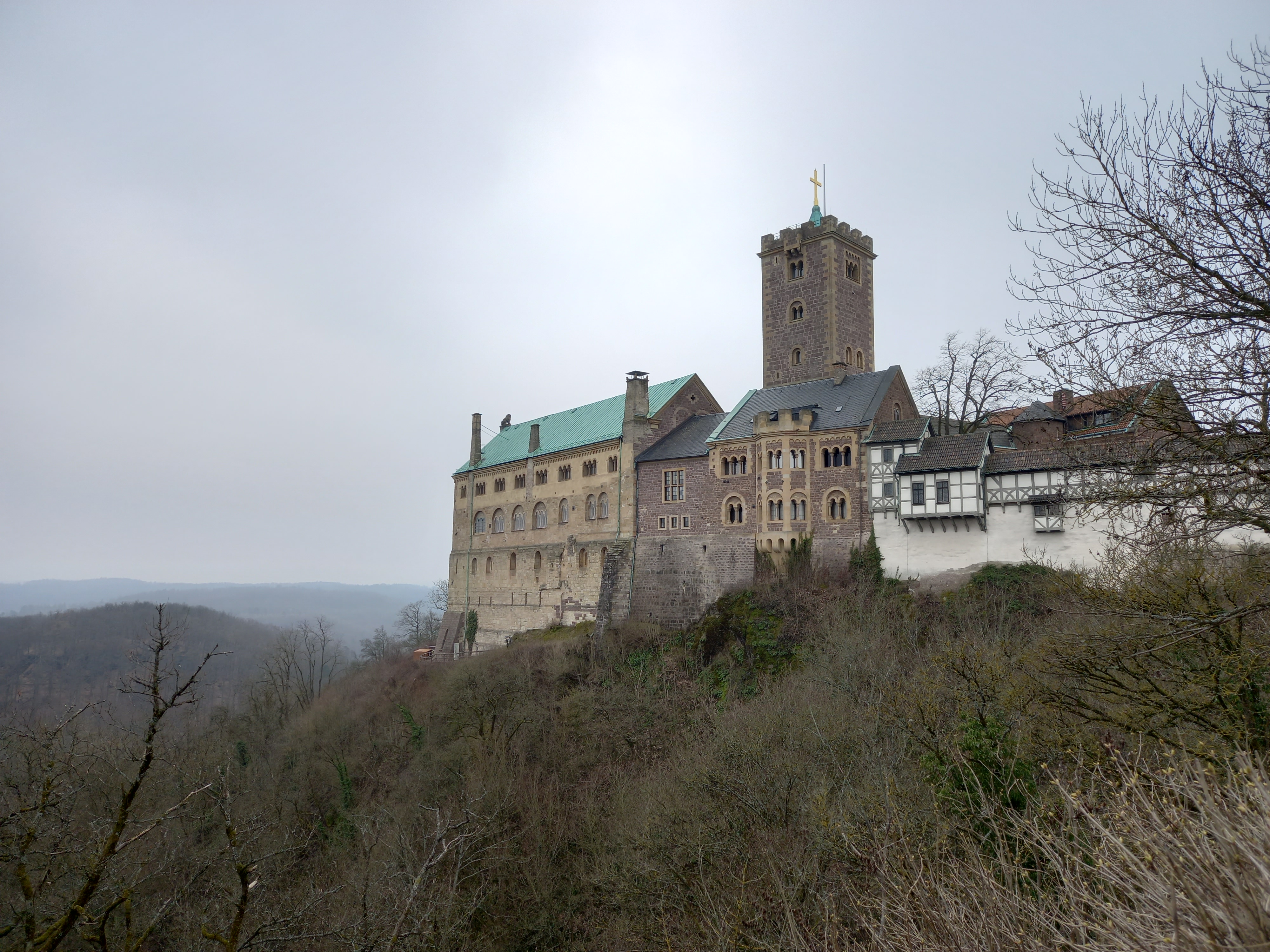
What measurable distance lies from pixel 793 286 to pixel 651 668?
69.6ft

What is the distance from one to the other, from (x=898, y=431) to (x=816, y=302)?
1245 cm

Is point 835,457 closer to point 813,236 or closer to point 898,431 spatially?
point 898,431

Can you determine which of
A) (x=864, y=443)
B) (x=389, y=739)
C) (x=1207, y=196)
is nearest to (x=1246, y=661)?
(x=1207, y=196)

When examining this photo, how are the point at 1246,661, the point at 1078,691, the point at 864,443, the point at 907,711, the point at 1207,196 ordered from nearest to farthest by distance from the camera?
the point at 1207,196 → the point at 1246,661 → the point at 1078,691 → the point at 907,711 → the point at 864,443

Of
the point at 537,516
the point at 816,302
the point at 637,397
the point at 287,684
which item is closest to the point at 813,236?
the point at 816,302

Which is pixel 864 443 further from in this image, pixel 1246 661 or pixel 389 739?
pixel 389 739

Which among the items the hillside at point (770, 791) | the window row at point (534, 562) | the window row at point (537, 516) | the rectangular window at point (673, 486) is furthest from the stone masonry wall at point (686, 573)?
the window row at point (537, 516)

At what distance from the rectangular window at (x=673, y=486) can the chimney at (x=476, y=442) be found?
1801 centimetres

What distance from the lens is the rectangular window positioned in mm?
38750

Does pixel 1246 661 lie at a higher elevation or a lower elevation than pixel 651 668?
higher

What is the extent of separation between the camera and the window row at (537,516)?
42438 millimetres

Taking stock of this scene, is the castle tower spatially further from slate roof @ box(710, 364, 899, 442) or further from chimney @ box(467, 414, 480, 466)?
chimney @ box(467, 414, 480, 466)

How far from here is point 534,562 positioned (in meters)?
46.1

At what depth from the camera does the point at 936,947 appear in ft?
19.8
